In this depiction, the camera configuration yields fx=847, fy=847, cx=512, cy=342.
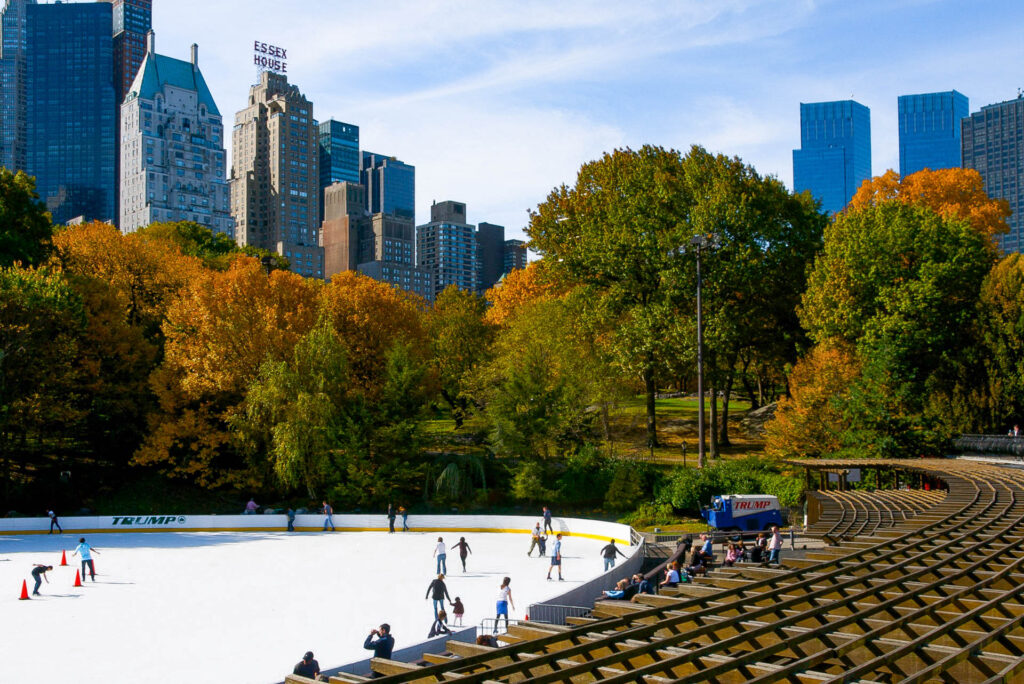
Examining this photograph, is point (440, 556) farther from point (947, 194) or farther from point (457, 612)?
point (947, 194)

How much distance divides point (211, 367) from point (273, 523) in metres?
9.49

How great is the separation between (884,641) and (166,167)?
19989cm

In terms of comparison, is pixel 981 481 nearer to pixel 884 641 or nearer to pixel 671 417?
pixel 884 641

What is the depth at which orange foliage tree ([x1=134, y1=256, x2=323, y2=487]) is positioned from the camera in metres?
43.6

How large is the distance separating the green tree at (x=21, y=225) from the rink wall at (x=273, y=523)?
602 inches

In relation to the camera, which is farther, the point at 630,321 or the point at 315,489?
the point at 630,321

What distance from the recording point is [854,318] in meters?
44.7

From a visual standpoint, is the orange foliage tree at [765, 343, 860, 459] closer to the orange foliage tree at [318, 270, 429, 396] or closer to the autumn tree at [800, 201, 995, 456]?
the autumn tree at [800, 201, 995, 456]

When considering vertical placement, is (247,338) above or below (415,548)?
above

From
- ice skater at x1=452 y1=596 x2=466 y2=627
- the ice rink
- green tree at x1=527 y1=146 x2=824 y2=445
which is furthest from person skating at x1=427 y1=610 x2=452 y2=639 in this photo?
green tree at x1=527 y1=146 x2=824 y2=445

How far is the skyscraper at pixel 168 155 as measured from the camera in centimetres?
18588

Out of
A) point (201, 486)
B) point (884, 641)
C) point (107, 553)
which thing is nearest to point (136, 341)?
point (201, 486)

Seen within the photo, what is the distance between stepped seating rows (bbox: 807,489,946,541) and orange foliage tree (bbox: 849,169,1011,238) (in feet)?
121

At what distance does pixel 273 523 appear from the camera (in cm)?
3953
